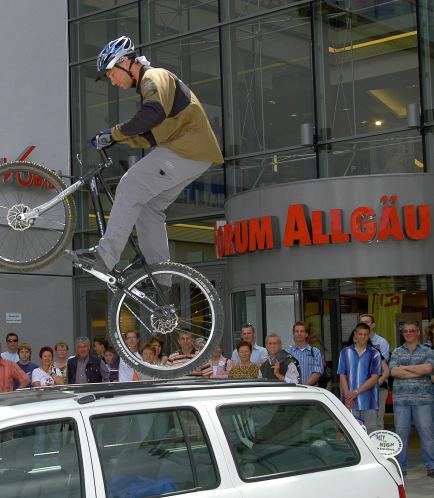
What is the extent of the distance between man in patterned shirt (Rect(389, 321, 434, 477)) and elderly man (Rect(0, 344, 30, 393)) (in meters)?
4.20

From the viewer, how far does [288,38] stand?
17219 mm

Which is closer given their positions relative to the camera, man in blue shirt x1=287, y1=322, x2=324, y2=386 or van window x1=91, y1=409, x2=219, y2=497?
van window x1=91, y1=409, x2=219, y2=497

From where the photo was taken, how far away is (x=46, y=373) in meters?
11.1

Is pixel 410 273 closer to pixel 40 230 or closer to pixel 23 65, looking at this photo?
pixel 40 230

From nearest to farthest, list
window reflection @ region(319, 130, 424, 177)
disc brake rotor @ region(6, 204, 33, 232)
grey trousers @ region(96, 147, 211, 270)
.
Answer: grey trousers @ region(96, 147, 211, 270), disc brake rotor @ region(6, 204, 33, 232), window reflection @ region(319, 130, 424, 177)

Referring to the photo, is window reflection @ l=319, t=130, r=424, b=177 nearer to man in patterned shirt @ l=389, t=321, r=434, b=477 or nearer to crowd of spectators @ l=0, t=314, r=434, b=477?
crowd of spectators @ l=0, t=314, r=434, b=477

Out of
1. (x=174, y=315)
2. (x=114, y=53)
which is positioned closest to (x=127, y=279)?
(x=174, y=315)

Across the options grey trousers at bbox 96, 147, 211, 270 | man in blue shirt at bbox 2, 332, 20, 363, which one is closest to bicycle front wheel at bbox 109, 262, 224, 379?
grey trousers at bbox 96, 147, 211, 270

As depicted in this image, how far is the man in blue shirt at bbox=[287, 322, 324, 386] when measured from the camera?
1140cm

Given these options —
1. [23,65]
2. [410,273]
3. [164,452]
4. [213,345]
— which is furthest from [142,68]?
[23,65]

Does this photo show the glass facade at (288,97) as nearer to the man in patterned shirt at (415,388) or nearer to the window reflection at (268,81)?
the window reflection at (268,81)

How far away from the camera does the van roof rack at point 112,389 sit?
4.57 m

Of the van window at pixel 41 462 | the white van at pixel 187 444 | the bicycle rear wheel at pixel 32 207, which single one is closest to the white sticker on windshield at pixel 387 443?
the white van at pixel 187 444

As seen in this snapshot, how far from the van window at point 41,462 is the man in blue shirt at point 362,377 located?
680cm
